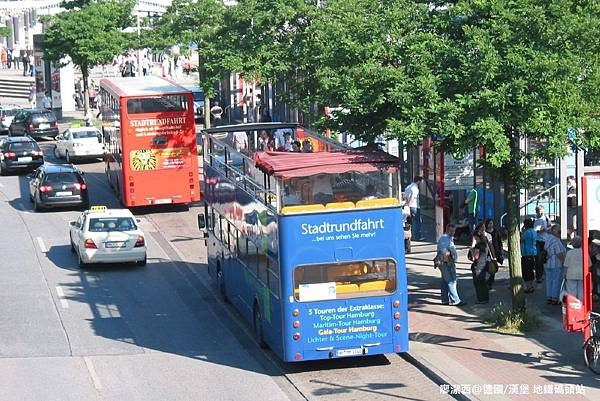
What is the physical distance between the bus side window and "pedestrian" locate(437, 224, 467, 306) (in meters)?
4.17

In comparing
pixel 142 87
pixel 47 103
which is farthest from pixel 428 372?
pixel 47 103

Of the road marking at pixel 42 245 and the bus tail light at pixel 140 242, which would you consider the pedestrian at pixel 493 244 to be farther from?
the road marking at pixel 42 245

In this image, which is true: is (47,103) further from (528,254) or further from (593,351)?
(593,351)

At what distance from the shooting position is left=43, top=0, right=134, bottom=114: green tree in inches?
2297

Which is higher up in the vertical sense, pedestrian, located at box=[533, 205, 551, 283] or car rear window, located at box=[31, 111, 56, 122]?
car rear window, located at box=[31, 111, 56, 122]

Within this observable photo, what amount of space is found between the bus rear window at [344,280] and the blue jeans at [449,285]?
4.35m

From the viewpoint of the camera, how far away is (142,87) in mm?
38500

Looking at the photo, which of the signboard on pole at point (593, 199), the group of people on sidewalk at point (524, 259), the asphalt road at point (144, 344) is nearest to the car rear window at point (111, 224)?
the asphalt road at point (144, 344)

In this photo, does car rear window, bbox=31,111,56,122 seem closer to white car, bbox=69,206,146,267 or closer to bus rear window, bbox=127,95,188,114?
bus rear window, bbox=127,95,188,114

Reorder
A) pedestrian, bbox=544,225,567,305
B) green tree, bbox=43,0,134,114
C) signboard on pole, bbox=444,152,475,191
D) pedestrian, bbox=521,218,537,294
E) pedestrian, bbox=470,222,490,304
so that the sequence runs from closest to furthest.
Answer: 1. pedestrian, bbox=544,225,567,305
2. pedestrian, bbox=470,222,490,304
3. pedestrian, bbox=521,218,537,294
4. signboard on pole, bbox=444,152,475,191
5. green tree, bbox=43,0,134,114

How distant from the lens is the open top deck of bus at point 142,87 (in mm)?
37125

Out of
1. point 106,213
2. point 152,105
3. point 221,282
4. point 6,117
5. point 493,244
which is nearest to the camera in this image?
point 493,244

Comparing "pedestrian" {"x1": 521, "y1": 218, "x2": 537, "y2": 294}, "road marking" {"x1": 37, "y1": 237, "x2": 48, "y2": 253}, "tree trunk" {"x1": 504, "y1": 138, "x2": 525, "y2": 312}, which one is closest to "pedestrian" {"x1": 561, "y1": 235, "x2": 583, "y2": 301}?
"tree trunk" {"x1": 504, "y1": 138, "x2": 525, "y2": 312}

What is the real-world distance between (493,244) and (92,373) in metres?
9.79
